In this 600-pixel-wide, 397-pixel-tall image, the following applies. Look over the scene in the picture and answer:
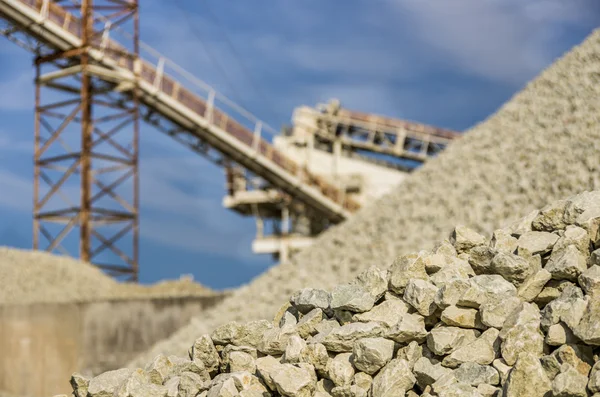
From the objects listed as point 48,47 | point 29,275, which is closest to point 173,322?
point 29,275

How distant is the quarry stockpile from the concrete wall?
0.51 metres

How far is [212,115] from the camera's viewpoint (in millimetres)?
15672

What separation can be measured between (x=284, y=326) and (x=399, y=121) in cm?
1742

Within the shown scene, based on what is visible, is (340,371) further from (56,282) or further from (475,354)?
(56,282)

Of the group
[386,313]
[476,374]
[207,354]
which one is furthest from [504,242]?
[207,354]

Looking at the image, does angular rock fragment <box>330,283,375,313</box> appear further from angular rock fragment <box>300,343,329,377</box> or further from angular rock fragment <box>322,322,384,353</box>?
angular rock fragment <box>300,343,329,377</box>

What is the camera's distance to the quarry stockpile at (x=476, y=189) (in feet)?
24.3

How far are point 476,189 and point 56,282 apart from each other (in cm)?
720

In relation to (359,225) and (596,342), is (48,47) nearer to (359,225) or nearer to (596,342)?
(359,225)

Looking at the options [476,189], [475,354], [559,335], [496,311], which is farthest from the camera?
[476,189]

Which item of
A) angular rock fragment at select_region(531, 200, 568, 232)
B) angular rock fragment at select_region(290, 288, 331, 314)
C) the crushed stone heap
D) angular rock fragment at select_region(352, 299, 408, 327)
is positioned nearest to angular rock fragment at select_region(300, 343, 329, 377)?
the crushed stone heap

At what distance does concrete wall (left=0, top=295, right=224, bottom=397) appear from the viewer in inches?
351

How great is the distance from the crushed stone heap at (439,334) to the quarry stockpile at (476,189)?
379cm

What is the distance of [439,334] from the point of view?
9.08 ft
